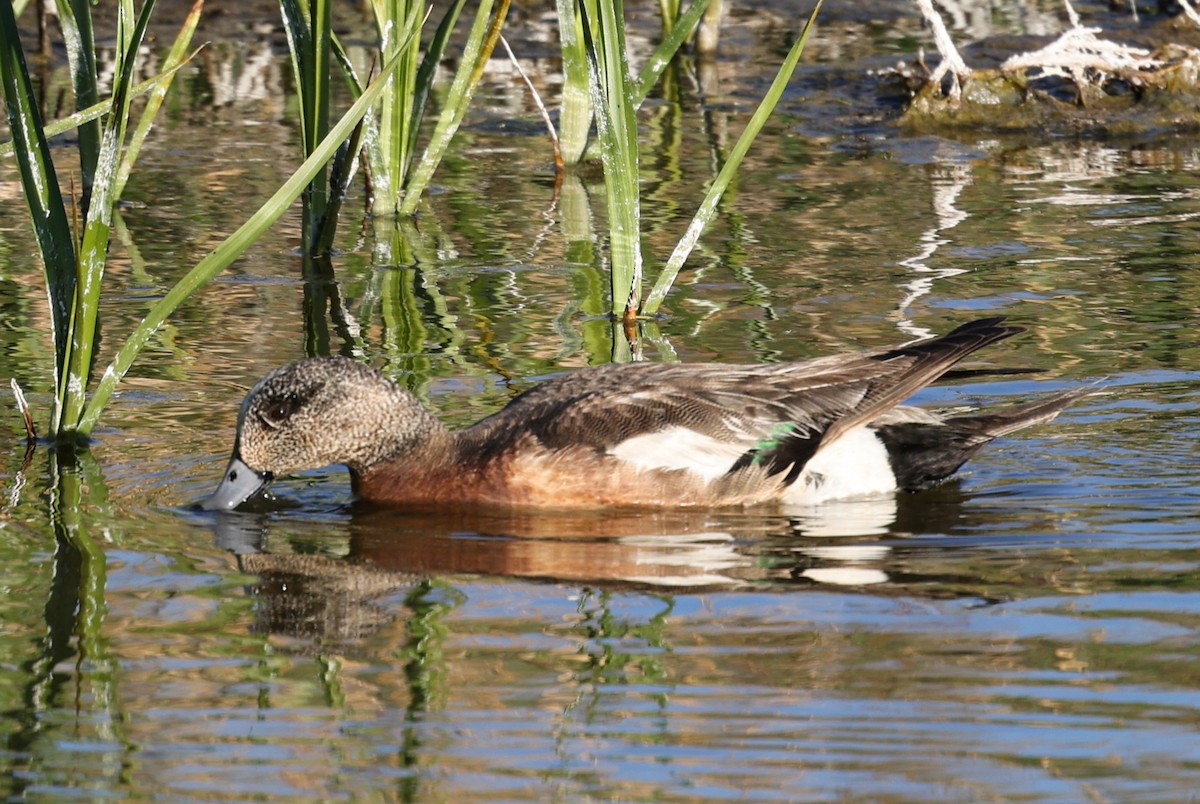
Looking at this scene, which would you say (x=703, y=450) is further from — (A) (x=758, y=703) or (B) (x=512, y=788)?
(B) (x=512, y=788)

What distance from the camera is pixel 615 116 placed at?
7.12 metres

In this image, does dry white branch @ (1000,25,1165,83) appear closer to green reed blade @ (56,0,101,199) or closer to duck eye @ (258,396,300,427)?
green reed blade @ (56,0,101,199)

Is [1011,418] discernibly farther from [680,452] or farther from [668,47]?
[668,47]

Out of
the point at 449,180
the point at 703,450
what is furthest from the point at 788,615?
the point at 449,180

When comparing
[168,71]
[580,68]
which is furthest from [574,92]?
[168,71]

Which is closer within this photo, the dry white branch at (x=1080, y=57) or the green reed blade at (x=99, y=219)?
the green reed blade at (x=99, y=219)

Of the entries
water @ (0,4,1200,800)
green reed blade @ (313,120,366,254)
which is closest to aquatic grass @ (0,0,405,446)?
water @ (0,4,1200,800)

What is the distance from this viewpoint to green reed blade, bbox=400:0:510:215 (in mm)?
8812

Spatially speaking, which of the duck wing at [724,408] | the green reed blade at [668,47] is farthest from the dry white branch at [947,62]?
the duck wing at [724,408]

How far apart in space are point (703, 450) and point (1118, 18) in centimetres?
1056

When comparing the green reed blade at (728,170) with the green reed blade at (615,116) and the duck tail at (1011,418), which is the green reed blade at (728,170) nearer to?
the green reed blade at (615,116)

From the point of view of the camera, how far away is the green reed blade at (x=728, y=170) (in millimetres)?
6660

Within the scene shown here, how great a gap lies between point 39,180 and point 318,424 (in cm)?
120

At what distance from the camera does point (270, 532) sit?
571 cm
